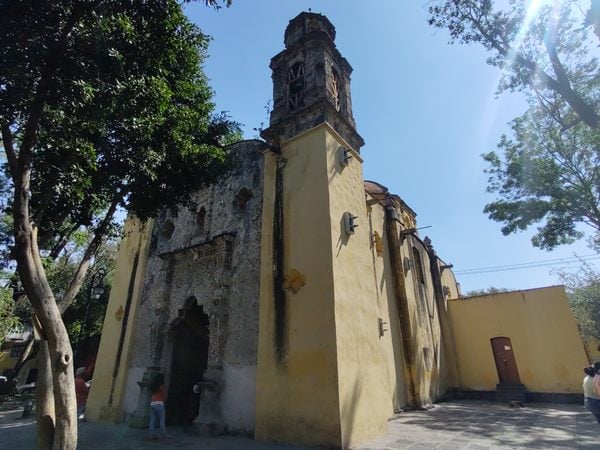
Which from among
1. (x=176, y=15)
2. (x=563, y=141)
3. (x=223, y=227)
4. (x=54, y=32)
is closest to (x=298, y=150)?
(x=223, y=227)

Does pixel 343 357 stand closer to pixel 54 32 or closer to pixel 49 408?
pixel 49 408

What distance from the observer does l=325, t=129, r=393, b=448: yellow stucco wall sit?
652cm

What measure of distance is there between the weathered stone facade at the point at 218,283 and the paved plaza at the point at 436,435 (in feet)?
3.36

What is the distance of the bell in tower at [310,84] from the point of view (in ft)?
31.1

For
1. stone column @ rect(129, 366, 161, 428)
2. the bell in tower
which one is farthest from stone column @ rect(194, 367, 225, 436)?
the bell in tower

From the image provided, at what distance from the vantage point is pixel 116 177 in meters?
6.91

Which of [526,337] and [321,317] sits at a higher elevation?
[526,337]

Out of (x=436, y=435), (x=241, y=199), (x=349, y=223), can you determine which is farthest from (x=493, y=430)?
(x=241, y=199)

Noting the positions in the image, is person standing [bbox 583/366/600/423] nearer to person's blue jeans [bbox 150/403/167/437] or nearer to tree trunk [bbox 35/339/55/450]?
person's blue jeans [bbox 150/403/167/437]

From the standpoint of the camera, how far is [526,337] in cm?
1458

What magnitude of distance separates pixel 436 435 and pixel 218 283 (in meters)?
5.86

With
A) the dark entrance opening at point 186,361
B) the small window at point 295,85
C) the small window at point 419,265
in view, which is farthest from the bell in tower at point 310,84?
the small window at point 419,265

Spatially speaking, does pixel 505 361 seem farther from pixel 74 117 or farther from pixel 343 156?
pixel 74 117

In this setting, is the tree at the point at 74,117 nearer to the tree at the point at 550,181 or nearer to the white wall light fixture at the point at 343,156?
the white wall light fixture at the point at 343,156
